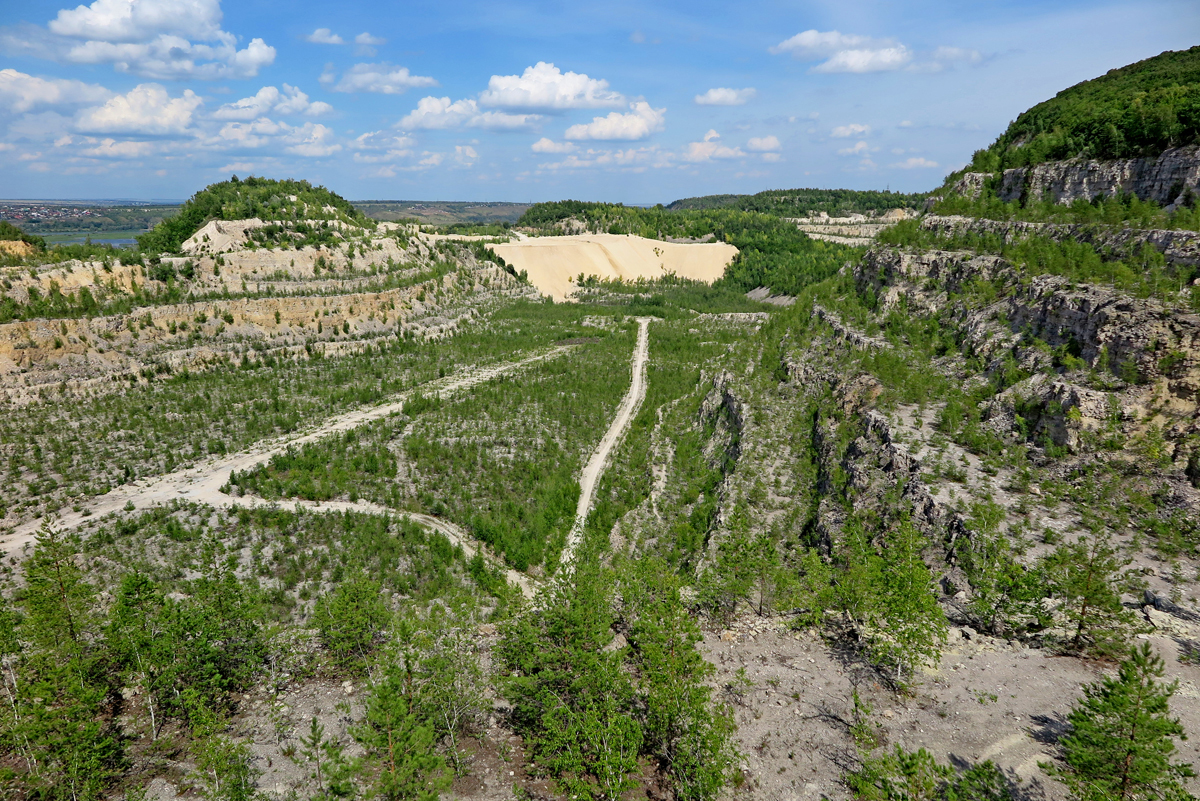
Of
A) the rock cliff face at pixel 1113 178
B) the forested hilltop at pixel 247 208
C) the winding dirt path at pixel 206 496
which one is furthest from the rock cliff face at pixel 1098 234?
the forested hilltop at pixel 247 208

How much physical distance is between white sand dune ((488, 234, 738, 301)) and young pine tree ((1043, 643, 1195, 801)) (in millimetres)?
68813

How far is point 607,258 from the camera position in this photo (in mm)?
86188

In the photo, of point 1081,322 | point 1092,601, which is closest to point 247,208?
point 1081,322

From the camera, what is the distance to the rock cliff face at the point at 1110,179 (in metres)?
21.9

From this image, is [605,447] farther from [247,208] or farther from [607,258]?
[607,258]

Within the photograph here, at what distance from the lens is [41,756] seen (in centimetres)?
1017

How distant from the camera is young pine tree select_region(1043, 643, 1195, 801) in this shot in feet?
24.8

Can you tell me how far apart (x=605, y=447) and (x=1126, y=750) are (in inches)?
967

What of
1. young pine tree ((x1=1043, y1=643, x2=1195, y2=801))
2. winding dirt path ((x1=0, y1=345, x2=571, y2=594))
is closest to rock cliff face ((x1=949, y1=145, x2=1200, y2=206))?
young pine tree ((x1=1043, y1=643, x2=1195, y2=801))

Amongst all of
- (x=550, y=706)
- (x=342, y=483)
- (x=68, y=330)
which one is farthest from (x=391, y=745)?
(x=68, y=330)

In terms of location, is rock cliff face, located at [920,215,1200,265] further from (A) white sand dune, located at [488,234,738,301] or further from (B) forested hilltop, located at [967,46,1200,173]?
(A) white sand dune, located at [488,234,738,301]

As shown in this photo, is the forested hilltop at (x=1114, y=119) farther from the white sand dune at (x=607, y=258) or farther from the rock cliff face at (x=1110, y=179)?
the white sand dune at (x=607, y=258)

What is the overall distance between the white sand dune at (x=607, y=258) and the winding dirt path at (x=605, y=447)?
104 ft

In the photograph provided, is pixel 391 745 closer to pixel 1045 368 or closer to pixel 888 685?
pixel 888 685
